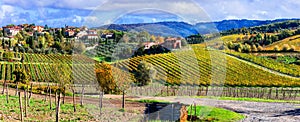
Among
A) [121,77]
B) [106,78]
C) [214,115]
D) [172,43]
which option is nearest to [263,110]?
[214,115]

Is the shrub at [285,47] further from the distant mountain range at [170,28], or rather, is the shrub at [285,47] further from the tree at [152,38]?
the distant mountain range at [170,28]

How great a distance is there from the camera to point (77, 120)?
1700 cm

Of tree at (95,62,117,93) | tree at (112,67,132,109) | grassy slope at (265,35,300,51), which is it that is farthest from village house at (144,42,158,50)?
grassy slope at (265,35,300,51)

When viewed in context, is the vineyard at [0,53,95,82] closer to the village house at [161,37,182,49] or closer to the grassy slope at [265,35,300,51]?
the village house at [161,37,182,49]

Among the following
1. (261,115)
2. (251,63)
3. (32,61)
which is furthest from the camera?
(251,63)

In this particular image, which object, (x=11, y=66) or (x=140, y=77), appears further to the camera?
(x=11, y=66)

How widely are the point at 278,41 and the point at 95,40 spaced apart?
73.7 meters

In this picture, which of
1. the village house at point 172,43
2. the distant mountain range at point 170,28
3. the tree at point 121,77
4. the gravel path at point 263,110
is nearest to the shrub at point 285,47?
the gravel path at point 263,110

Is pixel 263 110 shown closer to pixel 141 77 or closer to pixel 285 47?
pixel 141 77

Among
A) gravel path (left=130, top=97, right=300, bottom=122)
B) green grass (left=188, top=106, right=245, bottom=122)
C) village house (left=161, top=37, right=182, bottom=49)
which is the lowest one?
gravel path (left=130, top=97, right=300, bottom=122)

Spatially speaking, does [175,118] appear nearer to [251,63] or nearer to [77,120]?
[77,120]

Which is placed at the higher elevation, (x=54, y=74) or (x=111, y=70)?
(x=111, y=70)

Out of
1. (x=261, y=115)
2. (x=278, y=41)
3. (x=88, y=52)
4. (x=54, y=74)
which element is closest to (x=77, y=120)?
(x=88, y=52)

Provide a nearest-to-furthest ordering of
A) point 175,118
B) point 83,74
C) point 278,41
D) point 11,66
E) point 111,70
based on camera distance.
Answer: point 111,70 < point 175,118 < point 83,74 < point 11,66 < point 278,41
